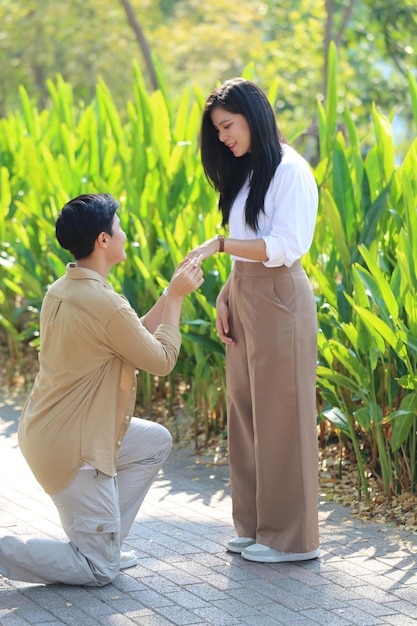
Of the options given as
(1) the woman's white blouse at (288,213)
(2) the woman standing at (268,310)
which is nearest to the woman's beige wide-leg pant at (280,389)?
(2) the woman standing at (268,310)

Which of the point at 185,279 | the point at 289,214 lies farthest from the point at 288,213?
the point at 185,279

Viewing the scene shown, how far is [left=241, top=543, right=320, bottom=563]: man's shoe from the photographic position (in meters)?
3.70

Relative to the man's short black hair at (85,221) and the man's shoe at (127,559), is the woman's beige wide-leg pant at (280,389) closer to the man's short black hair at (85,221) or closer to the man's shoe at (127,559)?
the man's shoe at (127,559)

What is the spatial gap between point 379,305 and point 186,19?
19960 millimetres

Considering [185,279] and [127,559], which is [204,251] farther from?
[127,559]

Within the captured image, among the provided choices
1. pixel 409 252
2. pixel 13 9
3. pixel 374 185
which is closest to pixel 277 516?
pixel 409 252

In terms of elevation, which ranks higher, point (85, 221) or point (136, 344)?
point (85, 221)

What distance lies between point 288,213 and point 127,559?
4.55 feet

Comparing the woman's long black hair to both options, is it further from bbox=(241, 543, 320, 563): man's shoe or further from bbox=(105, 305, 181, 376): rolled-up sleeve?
bbox=(241, 543, 320, 563): man's shoe

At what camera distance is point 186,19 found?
2295 centimetres

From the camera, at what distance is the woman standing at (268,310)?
354 cm

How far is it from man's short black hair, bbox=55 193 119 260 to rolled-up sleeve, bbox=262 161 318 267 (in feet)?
1.81

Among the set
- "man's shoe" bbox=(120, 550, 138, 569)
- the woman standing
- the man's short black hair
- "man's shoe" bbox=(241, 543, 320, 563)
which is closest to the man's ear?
the man's short black hair

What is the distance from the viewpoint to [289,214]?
138 inches
